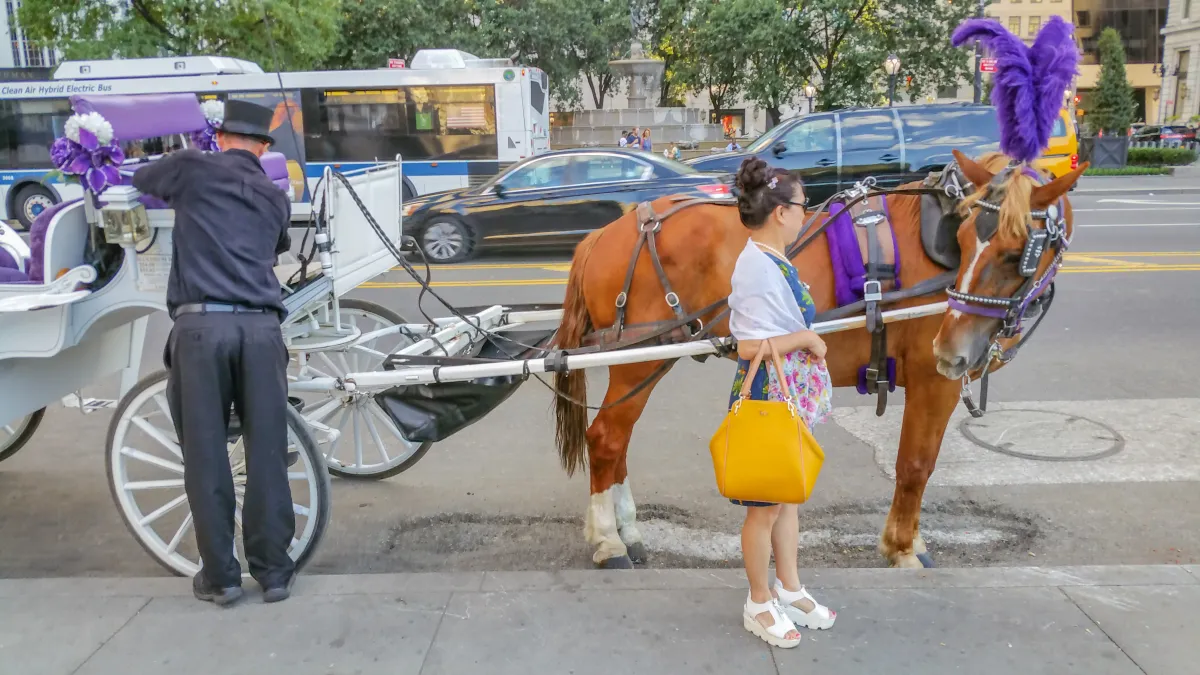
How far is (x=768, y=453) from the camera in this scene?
2.97m

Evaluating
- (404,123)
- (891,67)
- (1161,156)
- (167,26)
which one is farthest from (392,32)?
(1161,156)

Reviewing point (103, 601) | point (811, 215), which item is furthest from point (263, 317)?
point (811, 215)

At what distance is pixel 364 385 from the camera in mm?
4164

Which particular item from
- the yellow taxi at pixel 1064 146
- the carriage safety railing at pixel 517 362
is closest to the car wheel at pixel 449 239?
the carriage safety railing at pixel 517 362

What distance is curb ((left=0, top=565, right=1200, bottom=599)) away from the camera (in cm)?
365

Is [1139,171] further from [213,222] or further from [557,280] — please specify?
[213,222]

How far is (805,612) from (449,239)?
1112cm

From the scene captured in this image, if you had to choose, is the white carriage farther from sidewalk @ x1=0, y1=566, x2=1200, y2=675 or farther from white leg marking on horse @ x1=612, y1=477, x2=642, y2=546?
white leg marking on horse @ x1=612, y1=477, x2=642, y2=546

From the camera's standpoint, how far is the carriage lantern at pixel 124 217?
3.77 m

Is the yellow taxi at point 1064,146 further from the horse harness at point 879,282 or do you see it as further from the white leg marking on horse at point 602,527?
the white leg marking on horse at point 602,527

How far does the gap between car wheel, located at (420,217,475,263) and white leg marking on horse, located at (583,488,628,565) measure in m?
9.85

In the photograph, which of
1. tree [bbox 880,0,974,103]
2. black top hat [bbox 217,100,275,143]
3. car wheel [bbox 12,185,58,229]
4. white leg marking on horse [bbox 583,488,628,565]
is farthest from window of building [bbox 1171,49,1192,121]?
black top hat [bbox 217,100,275,143]

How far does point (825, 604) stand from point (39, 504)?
434 cm

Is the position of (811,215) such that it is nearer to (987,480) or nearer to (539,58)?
(987,480)
